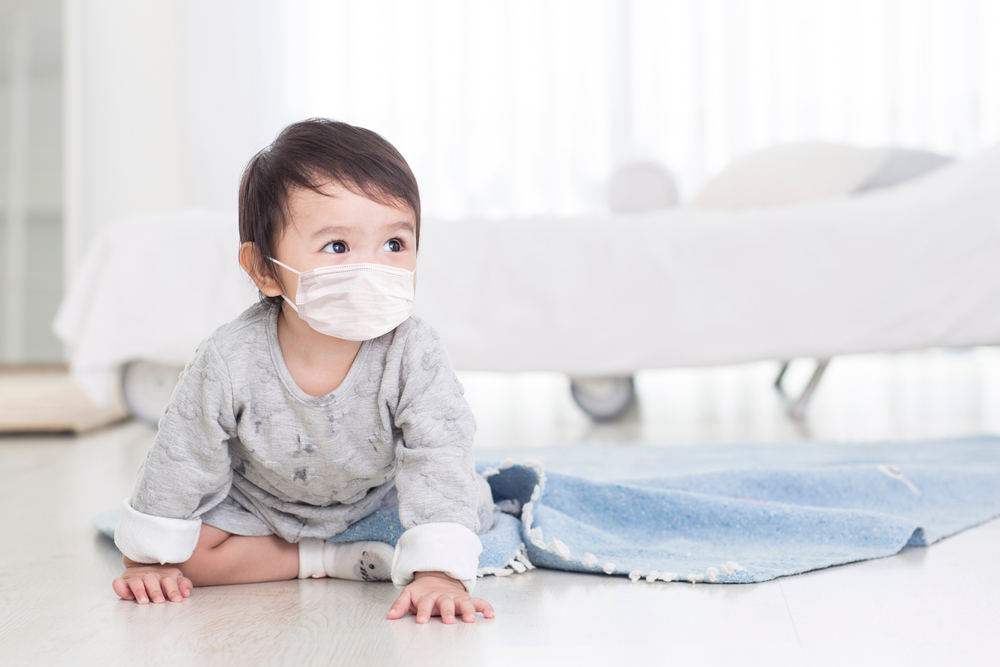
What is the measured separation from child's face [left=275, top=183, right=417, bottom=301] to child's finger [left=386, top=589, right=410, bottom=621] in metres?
0.28

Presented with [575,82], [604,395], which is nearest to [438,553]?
[604,395]

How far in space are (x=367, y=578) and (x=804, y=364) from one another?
10.2 ft

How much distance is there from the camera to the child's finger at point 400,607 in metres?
0.68

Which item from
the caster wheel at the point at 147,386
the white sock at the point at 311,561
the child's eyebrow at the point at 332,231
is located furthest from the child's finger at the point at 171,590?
the caster wheel at the point at 147,386

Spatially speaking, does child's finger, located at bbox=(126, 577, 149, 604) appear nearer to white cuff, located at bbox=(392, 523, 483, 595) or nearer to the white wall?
white cuff, located at bbox=(392, 523, 483, 595)

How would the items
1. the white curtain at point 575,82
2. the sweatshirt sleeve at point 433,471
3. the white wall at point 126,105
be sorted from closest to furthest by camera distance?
1. the sweatshirt sleeve at point 433,471
2. the white curtain at point 575,82
3. the white wall at point 126,105

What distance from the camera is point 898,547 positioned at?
86 centimetres

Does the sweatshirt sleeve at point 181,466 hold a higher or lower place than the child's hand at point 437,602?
higher

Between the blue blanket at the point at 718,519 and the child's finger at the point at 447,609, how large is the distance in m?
0.14

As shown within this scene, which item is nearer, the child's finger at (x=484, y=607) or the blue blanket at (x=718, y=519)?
the child's finger at (x=484, y=607)

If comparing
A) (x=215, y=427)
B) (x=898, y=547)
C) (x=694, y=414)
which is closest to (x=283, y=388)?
(x=215, y=427)

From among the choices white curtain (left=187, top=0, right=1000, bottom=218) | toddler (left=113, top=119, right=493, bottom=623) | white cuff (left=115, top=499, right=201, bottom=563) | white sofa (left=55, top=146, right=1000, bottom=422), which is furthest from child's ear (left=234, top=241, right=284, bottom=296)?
white curtain (left=187, top=0, right=1000, bottom=218)

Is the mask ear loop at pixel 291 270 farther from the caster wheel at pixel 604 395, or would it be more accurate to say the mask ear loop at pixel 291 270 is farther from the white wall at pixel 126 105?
the white wall at pixel 126 105

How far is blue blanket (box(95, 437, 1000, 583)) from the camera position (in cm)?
83
